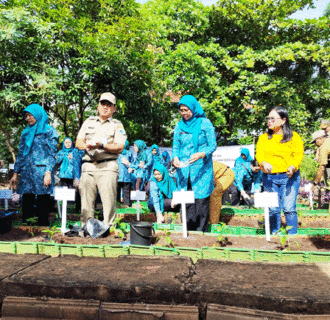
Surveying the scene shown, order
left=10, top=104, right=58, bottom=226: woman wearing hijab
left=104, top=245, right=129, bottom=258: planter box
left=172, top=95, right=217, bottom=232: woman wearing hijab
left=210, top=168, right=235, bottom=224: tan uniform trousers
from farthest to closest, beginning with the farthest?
1. left=210, top=168, right=235, bottom=224: tan uniform trousers
2. left=10, top=104, right=58, bottom=226: woman wearing hijab
3. left=172, top=95, right=217, bottom=232: woman wearing hijab
4. left=104, top=245, right=129, bottom=258: planter box

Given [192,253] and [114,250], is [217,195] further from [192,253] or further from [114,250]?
[114,250]

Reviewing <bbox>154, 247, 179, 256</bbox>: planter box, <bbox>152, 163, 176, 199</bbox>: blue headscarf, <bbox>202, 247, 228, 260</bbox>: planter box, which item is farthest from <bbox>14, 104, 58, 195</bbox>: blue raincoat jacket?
<bbox>202, 247, 228, 260</bbox>: planter box

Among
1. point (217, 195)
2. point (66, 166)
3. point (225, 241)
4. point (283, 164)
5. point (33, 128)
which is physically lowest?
point (225, 241)

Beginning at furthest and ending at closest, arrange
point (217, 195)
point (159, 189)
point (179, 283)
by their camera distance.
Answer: point (159, 189) < point (217, 195) < point (179, 283)

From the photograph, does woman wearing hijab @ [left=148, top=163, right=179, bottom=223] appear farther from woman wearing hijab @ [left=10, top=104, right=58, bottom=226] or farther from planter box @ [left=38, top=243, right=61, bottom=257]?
planter box @ [left=38, top=243, right=61, bottom=257]

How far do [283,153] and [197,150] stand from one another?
0.98 meters

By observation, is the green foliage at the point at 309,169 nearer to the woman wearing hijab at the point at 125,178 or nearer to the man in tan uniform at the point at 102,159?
the woman wearing hijab at the point at 125,178

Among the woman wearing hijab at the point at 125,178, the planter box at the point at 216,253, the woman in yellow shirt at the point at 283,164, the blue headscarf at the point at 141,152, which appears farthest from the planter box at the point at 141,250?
the blue headscarf at the point at 141,152

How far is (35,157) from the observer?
14.4 ft

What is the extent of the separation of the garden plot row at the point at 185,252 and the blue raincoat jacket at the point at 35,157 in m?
1.63

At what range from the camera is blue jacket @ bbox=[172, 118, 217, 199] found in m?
3.91

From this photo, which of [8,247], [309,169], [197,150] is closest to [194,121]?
[197,150]

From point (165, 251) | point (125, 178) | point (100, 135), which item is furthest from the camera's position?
point (125, 178)

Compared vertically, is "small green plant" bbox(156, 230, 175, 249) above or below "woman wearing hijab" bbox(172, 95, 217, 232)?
below
